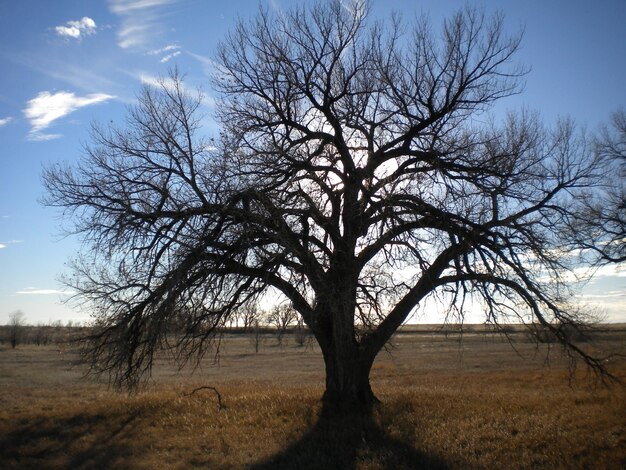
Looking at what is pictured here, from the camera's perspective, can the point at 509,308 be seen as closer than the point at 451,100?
Yes

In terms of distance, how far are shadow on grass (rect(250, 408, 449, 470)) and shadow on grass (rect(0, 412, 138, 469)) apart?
354 cm

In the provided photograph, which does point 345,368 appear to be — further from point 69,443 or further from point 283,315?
point 69,443

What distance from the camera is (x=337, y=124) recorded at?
14.8m

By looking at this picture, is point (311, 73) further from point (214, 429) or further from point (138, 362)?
point (214, 429)

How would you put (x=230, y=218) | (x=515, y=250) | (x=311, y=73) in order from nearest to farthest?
(x=230, y=218), (x=515, y=250), (x=311, y=73)

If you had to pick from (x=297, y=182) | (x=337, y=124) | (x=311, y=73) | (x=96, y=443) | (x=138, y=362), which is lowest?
(x=96, y=443)

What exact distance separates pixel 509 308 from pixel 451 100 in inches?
213

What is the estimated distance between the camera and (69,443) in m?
13.5

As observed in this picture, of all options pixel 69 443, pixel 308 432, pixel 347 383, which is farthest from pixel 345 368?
pixel 69 443

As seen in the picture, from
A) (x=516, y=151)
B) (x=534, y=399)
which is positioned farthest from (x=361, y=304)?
(x=534, y=399)

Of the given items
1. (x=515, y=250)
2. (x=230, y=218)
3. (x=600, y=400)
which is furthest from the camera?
(x=600, y=400)

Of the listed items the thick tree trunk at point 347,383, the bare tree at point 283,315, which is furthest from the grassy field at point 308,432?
the bare tree at point 283,315

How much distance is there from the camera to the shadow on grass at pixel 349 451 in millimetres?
10586

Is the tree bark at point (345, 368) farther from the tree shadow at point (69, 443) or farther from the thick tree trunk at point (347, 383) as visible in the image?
the tree shadow at point (69, 443)
